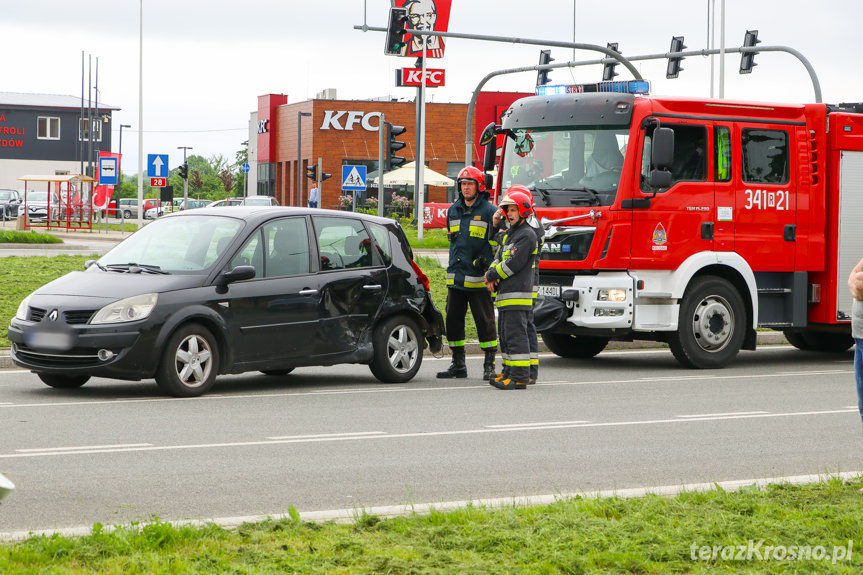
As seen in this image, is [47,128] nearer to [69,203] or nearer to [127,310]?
[69,203]

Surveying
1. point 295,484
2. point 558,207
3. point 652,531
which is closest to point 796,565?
point 652,531

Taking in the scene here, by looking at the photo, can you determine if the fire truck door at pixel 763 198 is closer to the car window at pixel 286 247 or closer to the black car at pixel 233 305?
the black car at pixel 233 305

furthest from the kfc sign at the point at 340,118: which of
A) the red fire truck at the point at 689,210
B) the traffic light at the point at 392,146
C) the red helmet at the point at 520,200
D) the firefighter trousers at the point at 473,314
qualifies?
the red helmet at the point at 520,200

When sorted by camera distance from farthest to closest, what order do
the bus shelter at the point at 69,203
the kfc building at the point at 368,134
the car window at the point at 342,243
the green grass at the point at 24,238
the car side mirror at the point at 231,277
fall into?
the kfc building at the point at 368,134, the bus shelter at the point at 69,203, the green grass at the point at 24,238, the car window at the point at 342,243, the car side mirror at the point at 231,277

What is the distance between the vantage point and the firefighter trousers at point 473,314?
12695mm

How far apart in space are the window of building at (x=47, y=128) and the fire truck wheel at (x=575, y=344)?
78494 millimetres

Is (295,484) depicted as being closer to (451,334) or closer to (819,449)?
(819,449)

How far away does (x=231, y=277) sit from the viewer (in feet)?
36.1

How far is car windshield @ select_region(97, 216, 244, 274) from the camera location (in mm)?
11188

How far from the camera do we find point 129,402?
10.6 m

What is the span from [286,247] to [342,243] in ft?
2.25

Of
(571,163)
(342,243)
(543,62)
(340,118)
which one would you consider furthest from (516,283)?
(340,118)

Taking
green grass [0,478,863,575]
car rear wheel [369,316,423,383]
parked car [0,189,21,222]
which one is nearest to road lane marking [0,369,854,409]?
car rear wheel [369,316,423,383]

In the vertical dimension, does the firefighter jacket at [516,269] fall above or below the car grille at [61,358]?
above
